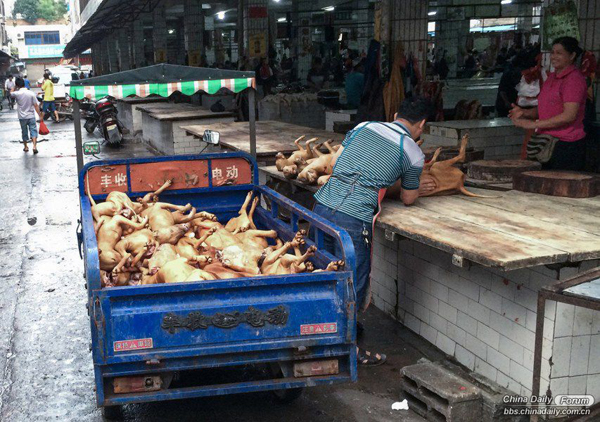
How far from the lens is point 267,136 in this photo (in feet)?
34.4

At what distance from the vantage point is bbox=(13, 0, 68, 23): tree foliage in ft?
396

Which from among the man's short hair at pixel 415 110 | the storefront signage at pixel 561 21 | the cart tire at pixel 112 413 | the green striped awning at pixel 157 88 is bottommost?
the cart tire at pixel 112 413

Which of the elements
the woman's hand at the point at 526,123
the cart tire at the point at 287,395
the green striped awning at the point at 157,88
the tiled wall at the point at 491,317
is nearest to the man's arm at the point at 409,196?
the tiled wall at the point at 491,317

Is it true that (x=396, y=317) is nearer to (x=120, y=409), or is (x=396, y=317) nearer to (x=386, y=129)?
(x=386, y=129)

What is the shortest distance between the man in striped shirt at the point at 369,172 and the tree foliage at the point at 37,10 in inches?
5097

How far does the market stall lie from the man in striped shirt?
5.91ft

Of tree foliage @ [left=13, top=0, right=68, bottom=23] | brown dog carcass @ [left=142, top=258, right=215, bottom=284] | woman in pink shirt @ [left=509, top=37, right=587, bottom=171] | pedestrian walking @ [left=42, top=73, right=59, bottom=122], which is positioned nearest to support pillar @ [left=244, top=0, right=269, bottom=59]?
pedestrian walking @ [left=42, top=73, right=59, bottom=122]

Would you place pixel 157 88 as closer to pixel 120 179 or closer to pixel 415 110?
pixel 120 179

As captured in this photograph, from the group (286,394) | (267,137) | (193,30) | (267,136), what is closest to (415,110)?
(286,394)

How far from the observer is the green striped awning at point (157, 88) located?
6023 mm

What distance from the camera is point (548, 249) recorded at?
4.04 metres

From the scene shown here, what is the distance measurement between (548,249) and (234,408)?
98.6 inches

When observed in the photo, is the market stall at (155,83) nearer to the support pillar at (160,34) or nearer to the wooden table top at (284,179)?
the wooden table top at (284,179)

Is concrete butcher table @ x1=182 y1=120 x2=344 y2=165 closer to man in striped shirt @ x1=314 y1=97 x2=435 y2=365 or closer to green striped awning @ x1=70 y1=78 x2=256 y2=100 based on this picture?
green striped awning @ x1=70 y1=78 x2=256 y2=100
